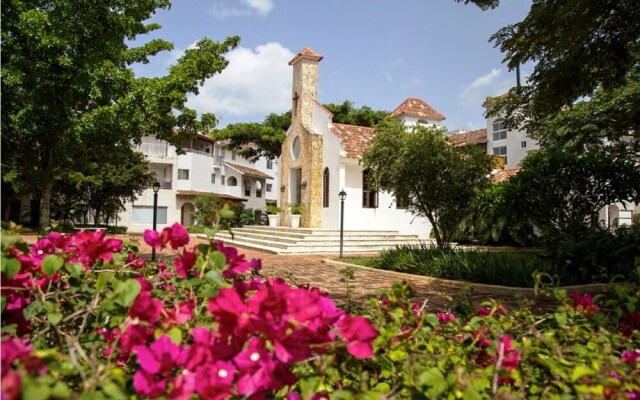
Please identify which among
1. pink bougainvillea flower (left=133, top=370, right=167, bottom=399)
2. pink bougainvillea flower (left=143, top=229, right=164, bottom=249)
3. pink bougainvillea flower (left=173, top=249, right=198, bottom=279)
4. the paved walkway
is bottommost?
the paved walkway

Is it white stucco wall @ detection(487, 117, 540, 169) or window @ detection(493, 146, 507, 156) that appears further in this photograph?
window @ detection(493, 146, 507, 156)

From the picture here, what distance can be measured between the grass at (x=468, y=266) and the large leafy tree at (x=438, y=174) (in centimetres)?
221

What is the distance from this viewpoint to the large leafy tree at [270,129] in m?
30.8

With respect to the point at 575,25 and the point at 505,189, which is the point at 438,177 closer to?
the point at 505,189

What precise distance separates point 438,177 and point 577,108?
14.3 metres

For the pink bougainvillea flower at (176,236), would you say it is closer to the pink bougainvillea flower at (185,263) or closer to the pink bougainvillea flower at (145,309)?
the pink bougainvillea flower at (185,263)

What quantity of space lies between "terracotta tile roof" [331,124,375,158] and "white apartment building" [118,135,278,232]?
1721 centimetres

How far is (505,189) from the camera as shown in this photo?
12.1 metres

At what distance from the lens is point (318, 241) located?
57.8 ft

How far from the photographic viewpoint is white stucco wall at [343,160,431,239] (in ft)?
66.3

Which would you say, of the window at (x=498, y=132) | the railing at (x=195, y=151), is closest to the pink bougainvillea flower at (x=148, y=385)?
the window at (x=498, y=132)

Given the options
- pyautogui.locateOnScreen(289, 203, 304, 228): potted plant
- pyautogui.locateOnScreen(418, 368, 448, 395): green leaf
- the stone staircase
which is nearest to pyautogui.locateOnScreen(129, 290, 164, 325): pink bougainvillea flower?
pyautogui.locateOnScreen(418, 368, 448, 395): green leaf

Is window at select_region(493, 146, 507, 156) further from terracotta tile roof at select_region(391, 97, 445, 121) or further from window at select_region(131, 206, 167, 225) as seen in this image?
window at select_region(131, 206, 167, 225)

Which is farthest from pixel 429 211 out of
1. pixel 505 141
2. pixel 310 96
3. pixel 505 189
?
pixel 505 141
